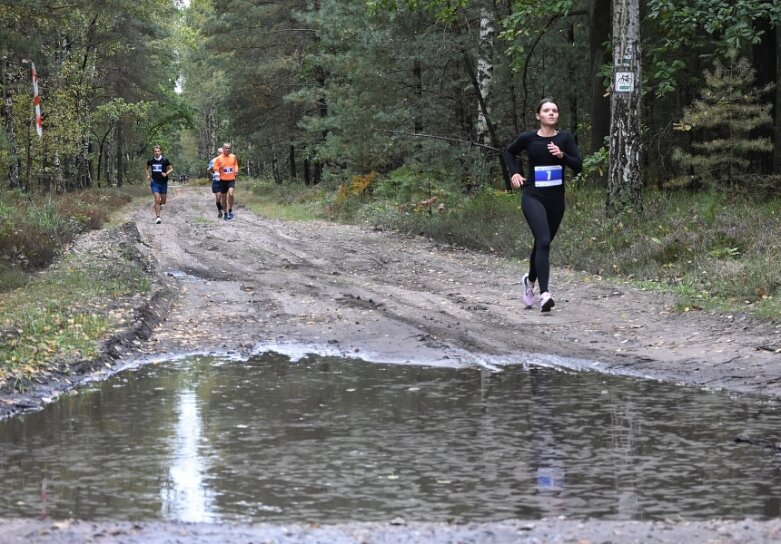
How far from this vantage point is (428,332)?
977 centimetres

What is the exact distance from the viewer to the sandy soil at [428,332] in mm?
4105

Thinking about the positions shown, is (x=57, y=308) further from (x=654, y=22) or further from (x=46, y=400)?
(x=654, y=22)

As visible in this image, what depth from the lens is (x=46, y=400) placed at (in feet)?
23.7

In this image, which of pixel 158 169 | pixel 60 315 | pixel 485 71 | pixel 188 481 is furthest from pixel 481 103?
pixel 188 481

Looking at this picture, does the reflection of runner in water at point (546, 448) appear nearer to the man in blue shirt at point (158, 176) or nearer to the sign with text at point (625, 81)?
the sign with text at point (625, 81)

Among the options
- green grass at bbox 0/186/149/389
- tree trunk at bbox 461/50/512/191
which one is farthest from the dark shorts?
tree trunk at bbox 461/50/512/191

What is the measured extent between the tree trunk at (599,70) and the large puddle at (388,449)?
14291 mm

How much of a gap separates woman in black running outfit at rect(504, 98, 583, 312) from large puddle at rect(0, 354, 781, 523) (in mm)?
2924

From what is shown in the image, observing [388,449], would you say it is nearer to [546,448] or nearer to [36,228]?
[546,448]

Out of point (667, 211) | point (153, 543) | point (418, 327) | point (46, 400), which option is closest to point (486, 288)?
point (418, 327)

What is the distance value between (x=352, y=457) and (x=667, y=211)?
451 inches

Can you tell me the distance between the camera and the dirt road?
27.8ft

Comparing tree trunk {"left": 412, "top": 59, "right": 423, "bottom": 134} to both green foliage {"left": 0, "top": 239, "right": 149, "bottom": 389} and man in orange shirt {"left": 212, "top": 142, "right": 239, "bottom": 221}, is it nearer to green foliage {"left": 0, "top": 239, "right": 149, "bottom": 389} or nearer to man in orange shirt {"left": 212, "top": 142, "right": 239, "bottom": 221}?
man in orange shirt {"left": 212, "top": 142, "right": 239, "bottom": 221}

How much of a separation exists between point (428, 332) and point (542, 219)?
6.67 feet
